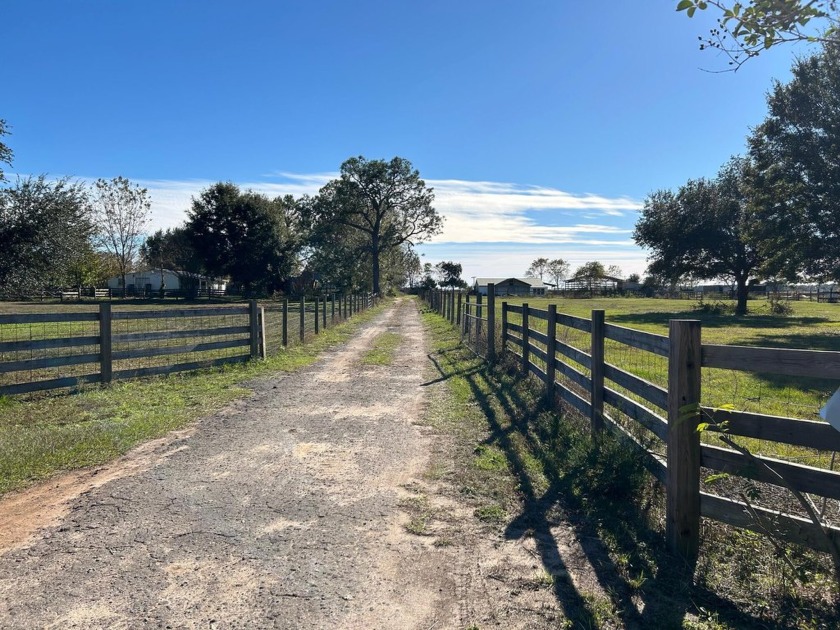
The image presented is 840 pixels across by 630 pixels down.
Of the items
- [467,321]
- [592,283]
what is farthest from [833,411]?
[592,283]

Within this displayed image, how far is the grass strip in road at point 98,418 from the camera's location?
5016 millimetres

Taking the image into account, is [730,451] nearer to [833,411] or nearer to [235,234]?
[833,411]

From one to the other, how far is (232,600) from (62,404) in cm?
586

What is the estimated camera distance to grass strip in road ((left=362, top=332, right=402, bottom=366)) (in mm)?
12138

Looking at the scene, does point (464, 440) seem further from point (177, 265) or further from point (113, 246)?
point (177, 265)

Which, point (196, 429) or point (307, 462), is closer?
point (307, 462)

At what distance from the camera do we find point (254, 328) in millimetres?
11578

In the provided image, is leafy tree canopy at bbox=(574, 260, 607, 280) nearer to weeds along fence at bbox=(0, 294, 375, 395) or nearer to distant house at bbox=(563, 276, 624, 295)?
distant house at bbox=(563, 276, 624, 295)

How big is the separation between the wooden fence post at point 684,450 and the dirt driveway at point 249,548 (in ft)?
3.20

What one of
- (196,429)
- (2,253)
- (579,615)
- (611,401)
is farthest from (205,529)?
(2,253)

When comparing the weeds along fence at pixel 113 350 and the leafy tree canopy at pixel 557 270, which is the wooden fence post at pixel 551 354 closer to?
the weeds along fence at pixel 113 350

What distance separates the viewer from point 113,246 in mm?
64500

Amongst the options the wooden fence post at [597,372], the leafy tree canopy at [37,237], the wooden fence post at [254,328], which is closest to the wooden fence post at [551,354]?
the wooden fence post at [597,372]

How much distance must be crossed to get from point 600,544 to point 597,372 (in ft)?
7.58
